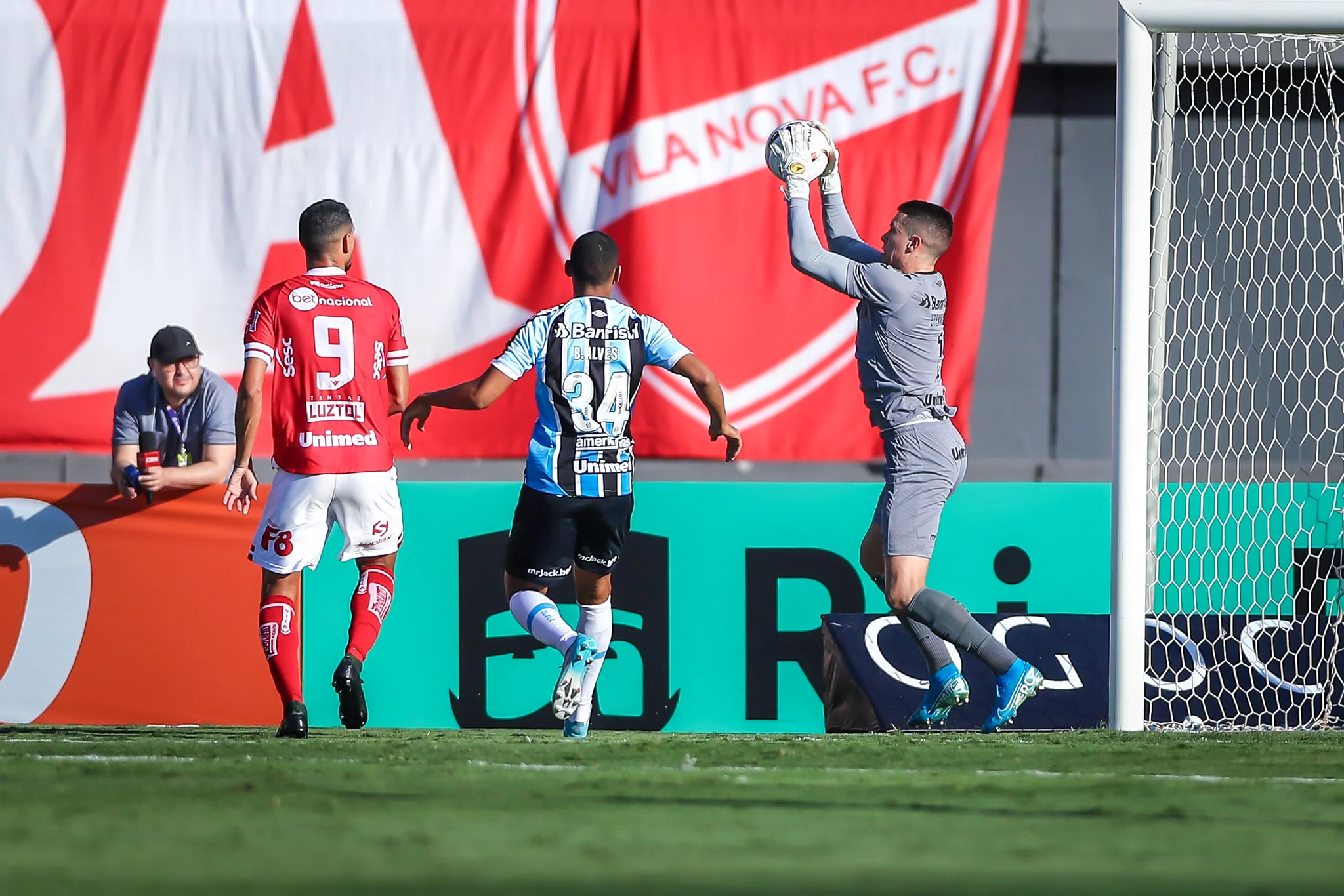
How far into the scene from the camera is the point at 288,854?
2502 millimetres

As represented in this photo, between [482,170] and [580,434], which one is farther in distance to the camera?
[482,170]

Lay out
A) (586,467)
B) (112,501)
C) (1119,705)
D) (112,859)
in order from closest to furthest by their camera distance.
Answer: (112,859), (586,467), (1119,705), (112,501)

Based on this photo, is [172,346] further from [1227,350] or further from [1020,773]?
[1227,350]

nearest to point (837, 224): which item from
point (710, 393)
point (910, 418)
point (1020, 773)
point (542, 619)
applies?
point (910, 418)

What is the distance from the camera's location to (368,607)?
17.0ft

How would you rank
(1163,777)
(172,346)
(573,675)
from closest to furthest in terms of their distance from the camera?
(1163,777)
(573,675)
(172,346)

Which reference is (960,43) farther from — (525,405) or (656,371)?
(525,405)

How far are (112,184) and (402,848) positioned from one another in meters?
5.64

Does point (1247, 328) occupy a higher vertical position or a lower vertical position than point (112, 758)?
higher

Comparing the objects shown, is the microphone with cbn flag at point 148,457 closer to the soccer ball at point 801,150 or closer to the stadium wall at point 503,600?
the stadium wall at point 503,600

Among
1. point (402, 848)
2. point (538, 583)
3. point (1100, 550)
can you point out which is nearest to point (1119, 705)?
point (1100, 550)

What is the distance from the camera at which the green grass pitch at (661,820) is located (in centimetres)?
234

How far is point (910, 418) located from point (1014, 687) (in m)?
0.95

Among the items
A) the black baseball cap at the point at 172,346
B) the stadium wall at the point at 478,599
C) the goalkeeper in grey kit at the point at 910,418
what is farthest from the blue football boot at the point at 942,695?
the black baseball cap at the point at 172,346
